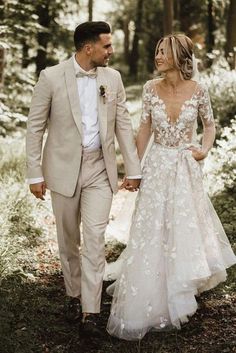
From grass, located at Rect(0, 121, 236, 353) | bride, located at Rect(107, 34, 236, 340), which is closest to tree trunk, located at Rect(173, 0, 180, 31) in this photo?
grass, located at Rect(0, 121, 236, 353)

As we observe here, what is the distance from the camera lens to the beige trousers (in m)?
4.59

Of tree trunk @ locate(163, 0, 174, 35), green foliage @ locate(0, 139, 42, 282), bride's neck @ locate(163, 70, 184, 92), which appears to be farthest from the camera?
tree trunk @ locate(163, 0, 174, 35)

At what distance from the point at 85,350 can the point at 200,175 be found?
5.99 feet

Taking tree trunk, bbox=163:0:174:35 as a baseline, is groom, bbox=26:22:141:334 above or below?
above

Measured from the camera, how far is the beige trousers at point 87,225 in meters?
4.59

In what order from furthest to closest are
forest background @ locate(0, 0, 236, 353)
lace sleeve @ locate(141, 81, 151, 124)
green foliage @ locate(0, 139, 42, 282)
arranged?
green foliage @ locate(0, 139, 42, 282)
lace sleeve @ locate(141, 81, 151, 124)
forest background @ locate(0, 0, 236, 353)

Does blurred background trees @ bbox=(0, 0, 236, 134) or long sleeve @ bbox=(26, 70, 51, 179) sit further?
blurred background trees @ bbox=(0, 0, 236, 134)

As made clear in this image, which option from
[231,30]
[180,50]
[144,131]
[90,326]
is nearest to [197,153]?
[144,131]

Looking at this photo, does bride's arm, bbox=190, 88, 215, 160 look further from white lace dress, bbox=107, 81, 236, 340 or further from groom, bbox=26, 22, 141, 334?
groom, bbox=26, 22, 141, 334

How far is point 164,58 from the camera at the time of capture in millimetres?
4844

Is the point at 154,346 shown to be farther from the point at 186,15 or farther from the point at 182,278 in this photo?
the point at 186,15

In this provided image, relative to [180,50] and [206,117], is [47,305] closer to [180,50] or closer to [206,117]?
[206,117]

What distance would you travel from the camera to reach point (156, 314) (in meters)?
4.73

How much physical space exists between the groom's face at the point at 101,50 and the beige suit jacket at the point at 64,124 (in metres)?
0.12
